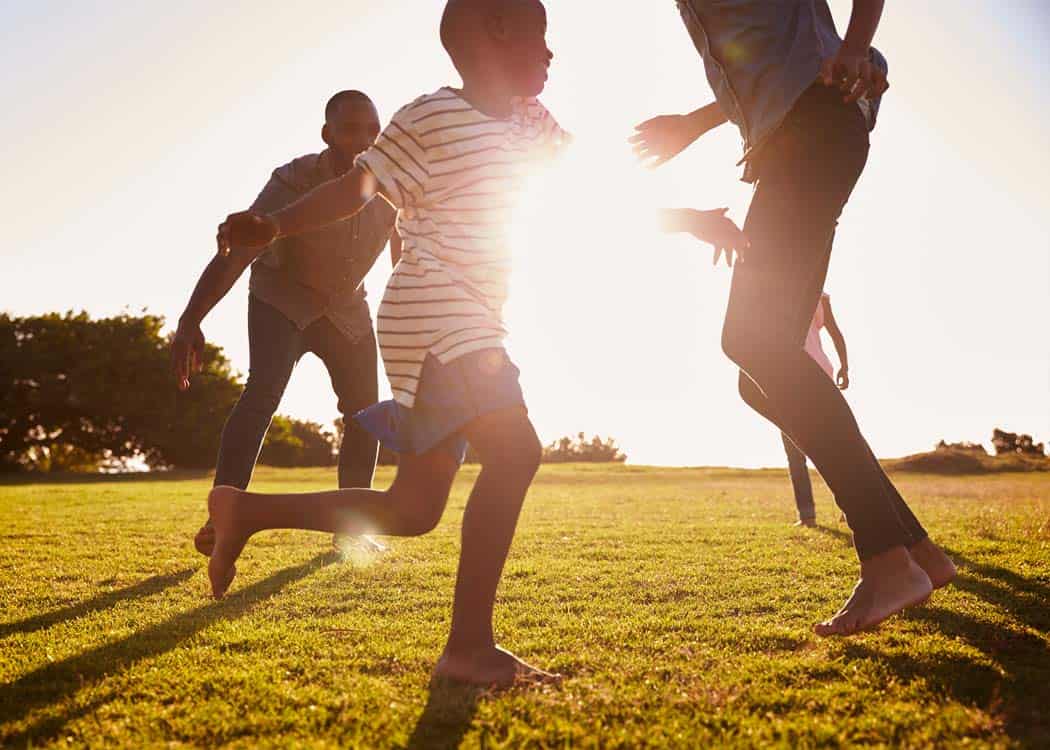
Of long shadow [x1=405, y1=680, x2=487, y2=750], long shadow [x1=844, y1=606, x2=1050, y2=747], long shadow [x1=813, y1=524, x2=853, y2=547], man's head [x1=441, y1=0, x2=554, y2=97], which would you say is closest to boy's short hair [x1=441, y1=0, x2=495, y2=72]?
man's head [x1=441, y1=0, x2=554, y2=97]

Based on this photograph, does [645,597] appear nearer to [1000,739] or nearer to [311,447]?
[1000,739]

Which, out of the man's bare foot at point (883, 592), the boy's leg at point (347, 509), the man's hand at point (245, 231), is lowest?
the man's bare foot at point (883, 592)

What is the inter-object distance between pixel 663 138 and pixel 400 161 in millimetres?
1563

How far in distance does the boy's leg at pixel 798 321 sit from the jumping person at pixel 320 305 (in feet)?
8.42

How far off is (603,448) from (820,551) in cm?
4100

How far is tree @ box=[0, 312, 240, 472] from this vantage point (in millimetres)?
38500

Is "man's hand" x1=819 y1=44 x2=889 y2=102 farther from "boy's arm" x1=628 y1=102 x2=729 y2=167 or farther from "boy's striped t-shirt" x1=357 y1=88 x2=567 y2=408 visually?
"boy's striped t-shirt" x1=357 y1=88 x2=567 y2=408

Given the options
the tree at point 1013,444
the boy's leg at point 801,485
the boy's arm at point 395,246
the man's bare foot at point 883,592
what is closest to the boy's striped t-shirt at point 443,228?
the man's bare foot at point 883,592

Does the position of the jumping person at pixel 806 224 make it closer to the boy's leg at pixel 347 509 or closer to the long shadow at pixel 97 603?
the boy's leg at pixel 347 509

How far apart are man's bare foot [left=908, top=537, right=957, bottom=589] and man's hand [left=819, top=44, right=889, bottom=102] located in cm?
164

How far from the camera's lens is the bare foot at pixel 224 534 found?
3070 mm

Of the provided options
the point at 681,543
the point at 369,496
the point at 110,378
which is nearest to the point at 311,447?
the point at 110,378

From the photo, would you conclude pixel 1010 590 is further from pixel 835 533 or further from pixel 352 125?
pixel 352 125

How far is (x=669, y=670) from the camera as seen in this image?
9.02 feet
